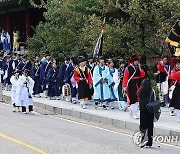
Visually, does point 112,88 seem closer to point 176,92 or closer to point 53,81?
point 53,81

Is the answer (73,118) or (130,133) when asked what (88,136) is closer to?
(130,133)

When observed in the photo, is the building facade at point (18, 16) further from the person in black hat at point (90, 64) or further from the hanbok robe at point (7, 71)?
the person in black hat at point (90, 64)

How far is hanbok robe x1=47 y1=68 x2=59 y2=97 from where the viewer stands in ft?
67.8

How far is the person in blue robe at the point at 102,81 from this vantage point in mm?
17547

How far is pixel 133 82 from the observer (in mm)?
14891

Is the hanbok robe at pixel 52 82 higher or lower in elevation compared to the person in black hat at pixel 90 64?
lower

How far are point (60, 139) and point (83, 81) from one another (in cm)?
607

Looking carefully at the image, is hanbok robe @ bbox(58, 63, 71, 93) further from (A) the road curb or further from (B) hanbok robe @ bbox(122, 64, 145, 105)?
(B) hanbok robe @ bbox(122, 64, 145, 105)

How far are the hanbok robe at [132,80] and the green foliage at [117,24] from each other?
4516 millimetres

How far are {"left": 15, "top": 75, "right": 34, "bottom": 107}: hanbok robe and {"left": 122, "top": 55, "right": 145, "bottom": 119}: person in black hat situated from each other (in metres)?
3.91

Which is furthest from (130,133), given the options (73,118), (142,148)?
(73,118)

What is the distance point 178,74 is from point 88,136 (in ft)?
10.9

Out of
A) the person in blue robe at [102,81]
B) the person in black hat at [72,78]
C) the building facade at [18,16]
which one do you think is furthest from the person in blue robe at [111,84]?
the building facade at [18,16]

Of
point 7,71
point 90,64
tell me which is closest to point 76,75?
point 90,64
